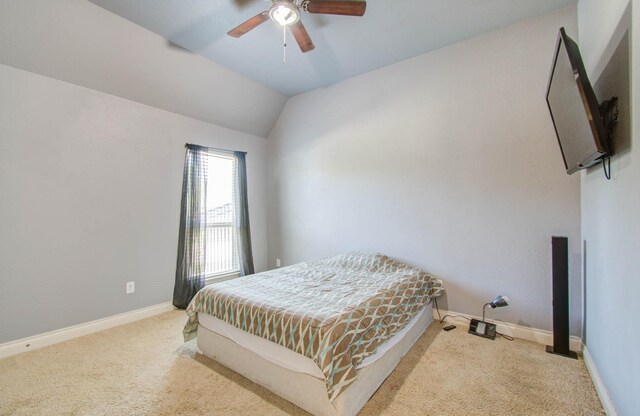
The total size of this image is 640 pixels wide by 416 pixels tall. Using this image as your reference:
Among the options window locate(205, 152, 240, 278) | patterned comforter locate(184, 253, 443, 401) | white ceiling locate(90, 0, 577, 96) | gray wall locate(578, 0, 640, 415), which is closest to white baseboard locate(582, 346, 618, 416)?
gray wall locate(578, 0, 640, 415)

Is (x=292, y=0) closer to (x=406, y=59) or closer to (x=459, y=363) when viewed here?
(x=406, y=59)

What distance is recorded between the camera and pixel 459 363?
2025mm

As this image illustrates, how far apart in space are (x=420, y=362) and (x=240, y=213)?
9.87 feet

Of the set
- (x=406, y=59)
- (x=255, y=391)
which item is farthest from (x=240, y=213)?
(x=406, y=59)

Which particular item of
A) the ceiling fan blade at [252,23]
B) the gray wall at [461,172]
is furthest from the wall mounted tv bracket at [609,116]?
the ceiling fan blade at [252,23]

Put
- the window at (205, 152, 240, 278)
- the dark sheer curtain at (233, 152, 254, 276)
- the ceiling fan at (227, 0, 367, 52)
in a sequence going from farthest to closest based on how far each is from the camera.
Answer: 1. the dark sheer curtain at (233, 152, 254, 276)
2. the window at (205, 152, 240, 278)
3. the ceiling fan at (227, 0, 367, 52)

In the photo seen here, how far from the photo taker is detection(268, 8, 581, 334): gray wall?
2.37 meters

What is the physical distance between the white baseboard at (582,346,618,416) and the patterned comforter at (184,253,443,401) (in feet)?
3.57

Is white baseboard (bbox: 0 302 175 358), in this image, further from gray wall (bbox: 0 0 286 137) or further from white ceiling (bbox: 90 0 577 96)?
white ceiling (bbox: 90 0 577 96)

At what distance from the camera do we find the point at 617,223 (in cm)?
143

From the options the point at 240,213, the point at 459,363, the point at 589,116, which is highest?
the point at 589,116

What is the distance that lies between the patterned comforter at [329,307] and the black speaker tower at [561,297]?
90 centimetres

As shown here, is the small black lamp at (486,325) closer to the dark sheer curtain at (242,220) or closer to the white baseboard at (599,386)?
the white baseboard at (599,386)

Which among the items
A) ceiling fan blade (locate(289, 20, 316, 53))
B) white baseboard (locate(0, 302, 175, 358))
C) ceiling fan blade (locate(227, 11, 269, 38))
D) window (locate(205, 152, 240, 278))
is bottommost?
white baseboard (locate(0, 302, 175, 358))
